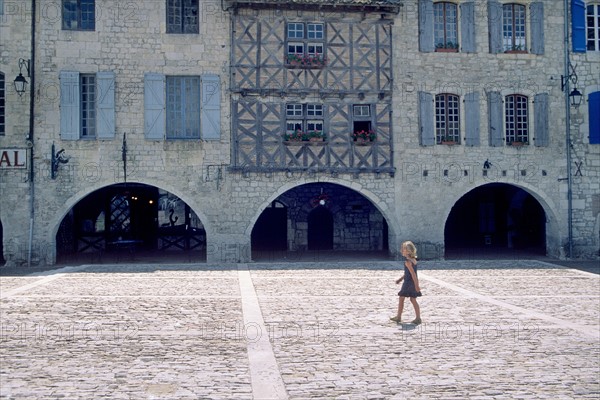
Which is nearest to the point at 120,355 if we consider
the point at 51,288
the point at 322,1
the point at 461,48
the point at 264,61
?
the point at 51,288

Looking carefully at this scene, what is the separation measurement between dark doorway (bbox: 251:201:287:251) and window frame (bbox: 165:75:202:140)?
525cm

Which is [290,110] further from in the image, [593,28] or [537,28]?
[593,28]

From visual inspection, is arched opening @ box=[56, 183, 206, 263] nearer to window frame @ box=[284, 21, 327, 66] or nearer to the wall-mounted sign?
the wall-mounted sign

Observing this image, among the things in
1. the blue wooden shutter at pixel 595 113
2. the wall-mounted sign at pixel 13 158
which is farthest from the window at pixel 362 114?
the wall-mounted sign at pixel 13 158

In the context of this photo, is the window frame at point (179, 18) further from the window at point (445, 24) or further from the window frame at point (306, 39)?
the window at point (445, 24)

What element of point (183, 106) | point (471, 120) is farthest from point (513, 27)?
point (183, 106)

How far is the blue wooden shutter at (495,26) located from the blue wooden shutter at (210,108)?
8678 millimetres

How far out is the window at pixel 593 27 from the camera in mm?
18531

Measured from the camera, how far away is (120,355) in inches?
277

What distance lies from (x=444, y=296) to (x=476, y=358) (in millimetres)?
4368

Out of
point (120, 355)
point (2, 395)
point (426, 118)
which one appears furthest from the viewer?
point (426, 118)

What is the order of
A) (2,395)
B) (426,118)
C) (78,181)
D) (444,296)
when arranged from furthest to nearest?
(426,118), (78,181), (444,296), (2,395)

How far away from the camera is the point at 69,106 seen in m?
16.7

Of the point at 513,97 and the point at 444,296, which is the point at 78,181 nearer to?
the point at 444,296
